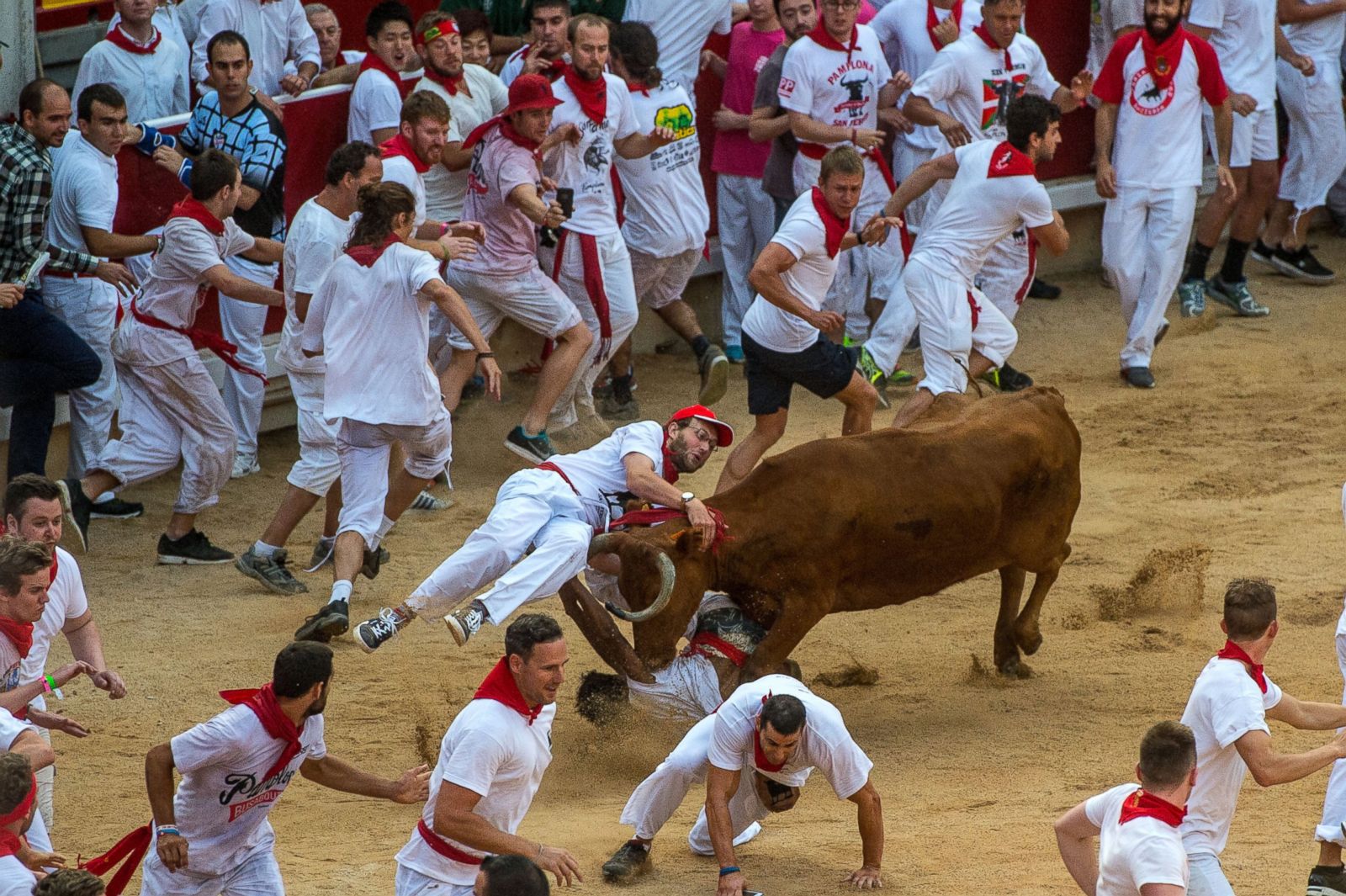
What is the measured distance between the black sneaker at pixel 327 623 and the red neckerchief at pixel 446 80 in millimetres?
3897

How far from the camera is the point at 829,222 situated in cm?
1015

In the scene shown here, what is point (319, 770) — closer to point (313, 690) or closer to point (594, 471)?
point (313, 690)

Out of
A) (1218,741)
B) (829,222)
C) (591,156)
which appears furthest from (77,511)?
(1218,741)

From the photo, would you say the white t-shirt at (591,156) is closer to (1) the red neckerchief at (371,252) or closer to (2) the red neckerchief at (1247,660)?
(1) the red neckerchief at (371,252)

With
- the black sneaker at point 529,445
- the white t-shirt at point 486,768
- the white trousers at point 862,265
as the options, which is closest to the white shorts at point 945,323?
the white trousers at point 862,265

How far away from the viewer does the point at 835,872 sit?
706 cm

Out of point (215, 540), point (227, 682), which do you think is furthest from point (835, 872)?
point (215, 540)

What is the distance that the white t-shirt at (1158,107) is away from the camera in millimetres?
13438

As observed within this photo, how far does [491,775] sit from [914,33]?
9.13 meters

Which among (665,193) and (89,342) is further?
(665,193)

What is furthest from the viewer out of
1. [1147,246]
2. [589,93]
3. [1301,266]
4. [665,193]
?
[1301,266]

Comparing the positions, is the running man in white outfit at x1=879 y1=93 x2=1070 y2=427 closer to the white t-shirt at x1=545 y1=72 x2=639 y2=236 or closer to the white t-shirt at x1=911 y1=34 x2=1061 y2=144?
the white t-shirt at x1=545 y1=72 x2=639 y2=236

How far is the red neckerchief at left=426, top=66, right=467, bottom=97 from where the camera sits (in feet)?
38.2

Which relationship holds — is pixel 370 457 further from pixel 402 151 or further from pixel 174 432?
pixel 402 151
